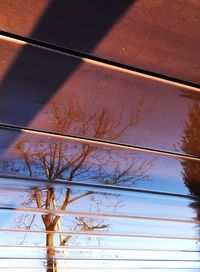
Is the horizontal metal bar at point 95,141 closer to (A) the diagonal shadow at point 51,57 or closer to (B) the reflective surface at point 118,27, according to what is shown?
(A) the diagonal shadow at point 51,57

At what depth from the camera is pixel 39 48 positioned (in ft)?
6.13

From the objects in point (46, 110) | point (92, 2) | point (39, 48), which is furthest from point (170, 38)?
point (46, 110)

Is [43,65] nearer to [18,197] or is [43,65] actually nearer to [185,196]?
[18,197]

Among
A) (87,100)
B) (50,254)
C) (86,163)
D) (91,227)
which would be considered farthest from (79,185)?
(50,254)

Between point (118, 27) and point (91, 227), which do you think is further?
point (91, 227)

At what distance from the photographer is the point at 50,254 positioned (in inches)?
182

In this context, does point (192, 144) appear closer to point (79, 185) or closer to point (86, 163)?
point (86, 163)

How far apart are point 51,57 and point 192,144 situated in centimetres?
121

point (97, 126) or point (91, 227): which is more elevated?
point (97, 126)

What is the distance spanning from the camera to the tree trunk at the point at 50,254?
13.1 ft

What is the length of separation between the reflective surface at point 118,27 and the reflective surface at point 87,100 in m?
0.11

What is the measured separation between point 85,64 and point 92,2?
1.29 ft

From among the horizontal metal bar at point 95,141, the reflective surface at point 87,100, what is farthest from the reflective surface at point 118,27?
the horizontal metal bar at point 95,141

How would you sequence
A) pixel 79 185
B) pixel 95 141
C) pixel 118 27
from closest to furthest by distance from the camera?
pixel 118 27 → pixel 95 141 → pixel 79 185
